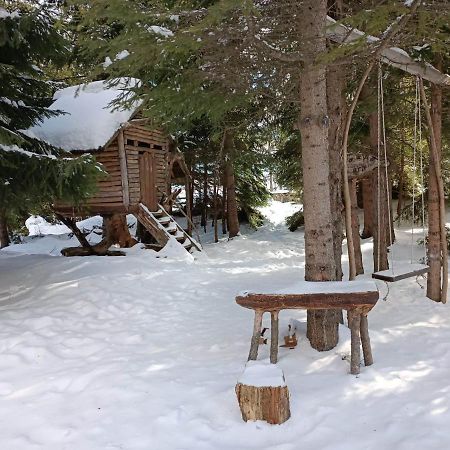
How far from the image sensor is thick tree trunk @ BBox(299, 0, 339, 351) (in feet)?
16.7

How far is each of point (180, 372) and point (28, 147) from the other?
537 cm

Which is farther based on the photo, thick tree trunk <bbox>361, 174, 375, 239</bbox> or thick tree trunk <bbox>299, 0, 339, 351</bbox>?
thick tree trunk <bbox>361, 174, 375, 239</bbox>

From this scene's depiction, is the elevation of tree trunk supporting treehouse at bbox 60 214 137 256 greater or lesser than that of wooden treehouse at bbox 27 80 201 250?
lesser

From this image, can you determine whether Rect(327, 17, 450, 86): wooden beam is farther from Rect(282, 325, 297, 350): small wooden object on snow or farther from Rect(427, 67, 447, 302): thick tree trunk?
Rect(282, 325, 297, 350): small wooden object on snow

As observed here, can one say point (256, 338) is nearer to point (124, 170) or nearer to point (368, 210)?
point (124, 170)

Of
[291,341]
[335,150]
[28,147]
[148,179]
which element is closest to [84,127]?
[148,179]

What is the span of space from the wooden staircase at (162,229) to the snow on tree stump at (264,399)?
955 cm

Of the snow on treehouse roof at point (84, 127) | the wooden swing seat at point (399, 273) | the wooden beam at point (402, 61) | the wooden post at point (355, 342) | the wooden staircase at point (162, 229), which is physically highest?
the snow on treehouse roof at point (84, 127)

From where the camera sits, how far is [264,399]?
3.84 metres

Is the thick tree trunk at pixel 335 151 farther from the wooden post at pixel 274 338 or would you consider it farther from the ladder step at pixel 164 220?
the ladder step at pixel 164 220

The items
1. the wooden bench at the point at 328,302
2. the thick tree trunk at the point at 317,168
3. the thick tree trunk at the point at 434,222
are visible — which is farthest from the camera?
the thick tree trunk at the point at 434,222

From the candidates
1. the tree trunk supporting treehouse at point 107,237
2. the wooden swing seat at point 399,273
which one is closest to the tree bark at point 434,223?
the wooden swing seat at point 399,273

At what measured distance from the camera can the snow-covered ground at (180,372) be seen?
374 cm

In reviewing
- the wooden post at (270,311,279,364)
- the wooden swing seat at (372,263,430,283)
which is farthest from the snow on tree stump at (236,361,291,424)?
the wooden swing seat at (372,263,430,283)
